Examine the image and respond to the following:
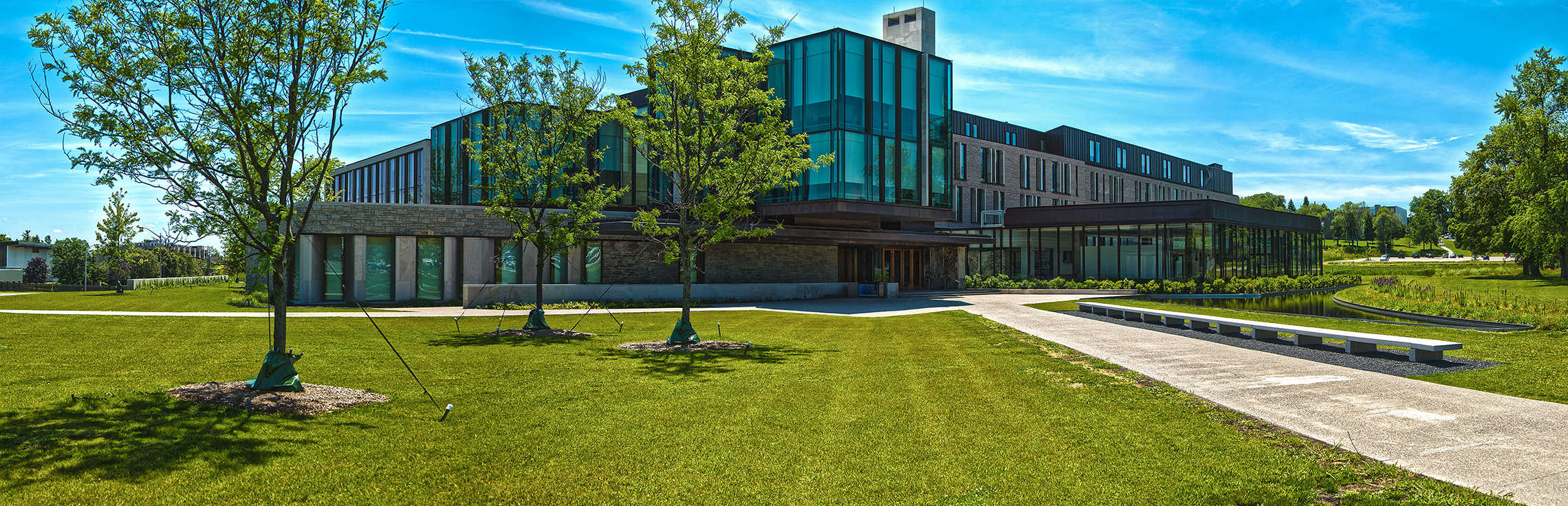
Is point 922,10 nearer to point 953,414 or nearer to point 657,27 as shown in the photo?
point 657,27

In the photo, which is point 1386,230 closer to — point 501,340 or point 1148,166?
point 1148,166

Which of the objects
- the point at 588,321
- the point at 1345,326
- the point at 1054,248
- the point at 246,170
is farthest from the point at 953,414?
the point at 1054,248

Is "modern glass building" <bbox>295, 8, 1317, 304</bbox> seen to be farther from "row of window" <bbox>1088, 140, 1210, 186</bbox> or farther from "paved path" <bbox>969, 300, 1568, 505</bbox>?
"row of window" <bbox>1088, 140, 1210, 186</bbox>

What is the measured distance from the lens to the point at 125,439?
6.59m

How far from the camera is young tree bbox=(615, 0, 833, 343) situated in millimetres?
15852

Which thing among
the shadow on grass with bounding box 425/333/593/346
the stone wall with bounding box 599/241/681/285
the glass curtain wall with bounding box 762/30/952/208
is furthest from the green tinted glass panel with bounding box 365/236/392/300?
the glass curtain wall with bounding box 762/30/952/208

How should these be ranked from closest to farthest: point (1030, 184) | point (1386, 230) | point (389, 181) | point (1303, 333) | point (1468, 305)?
point (1303, 333)
point (1468, 305)
point (389, 181)
point (1030, 184)
point (1386, 230)

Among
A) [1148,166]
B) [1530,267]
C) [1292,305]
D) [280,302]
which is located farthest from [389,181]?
[1530,267]

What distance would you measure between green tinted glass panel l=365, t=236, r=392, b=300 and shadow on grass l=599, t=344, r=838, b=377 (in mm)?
19708

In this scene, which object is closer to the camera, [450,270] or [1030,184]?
[450,270]

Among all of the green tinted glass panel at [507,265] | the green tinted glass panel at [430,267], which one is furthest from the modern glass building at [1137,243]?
the green tinted glass panel at [430,267]

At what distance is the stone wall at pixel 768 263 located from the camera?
34.9 metres

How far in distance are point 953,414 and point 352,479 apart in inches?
226

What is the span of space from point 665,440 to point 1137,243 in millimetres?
42002
